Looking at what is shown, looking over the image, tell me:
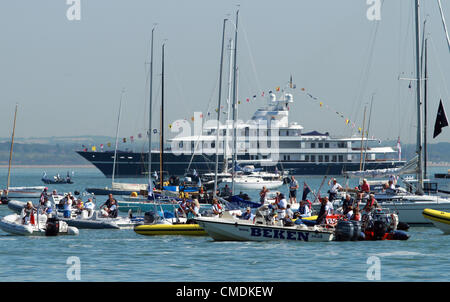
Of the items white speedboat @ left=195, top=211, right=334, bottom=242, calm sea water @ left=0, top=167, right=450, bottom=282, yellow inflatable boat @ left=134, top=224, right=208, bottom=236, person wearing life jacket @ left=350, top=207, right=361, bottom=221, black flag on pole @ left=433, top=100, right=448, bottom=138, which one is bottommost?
calm sea water @ left=0, top=167, right=450, bottom=282

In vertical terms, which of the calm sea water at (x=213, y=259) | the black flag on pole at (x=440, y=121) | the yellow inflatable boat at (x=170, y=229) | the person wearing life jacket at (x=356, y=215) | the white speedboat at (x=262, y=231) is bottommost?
the calm sea water at (x=213, y=259)

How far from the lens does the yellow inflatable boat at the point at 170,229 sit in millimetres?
28406

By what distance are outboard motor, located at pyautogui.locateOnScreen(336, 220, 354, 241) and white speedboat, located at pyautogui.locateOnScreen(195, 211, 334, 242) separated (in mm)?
245

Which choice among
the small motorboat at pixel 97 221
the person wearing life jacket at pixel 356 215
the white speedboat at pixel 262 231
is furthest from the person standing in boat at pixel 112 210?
the person wearing life jacket at pixel 356 215

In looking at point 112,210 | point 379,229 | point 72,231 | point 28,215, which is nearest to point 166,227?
point 72,231

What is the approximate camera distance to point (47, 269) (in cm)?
2072

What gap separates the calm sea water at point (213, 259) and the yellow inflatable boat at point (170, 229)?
11.6 inches

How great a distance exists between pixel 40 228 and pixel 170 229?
4.90 metres

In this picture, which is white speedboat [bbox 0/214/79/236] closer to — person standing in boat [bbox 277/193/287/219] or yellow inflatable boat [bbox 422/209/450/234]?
person standing in boat [bbox 277/193/287/219]

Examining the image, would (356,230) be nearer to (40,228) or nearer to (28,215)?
(40,228)

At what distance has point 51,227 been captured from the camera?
28.7 m

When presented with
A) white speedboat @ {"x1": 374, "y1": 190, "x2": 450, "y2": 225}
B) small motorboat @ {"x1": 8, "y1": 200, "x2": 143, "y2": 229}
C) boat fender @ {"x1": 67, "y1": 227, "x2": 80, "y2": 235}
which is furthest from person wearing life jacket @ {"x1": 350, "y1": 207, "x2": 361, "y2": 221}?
boat fender @ {"x1": 67, "y1": 227, "x2": 80, "y2": 235}

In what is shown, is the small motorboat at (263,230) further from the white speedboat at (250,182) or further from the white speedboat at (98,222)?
the white speedboat at (250,182)

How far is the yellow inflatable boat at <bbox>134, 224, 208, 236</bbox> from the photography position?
28406mm
